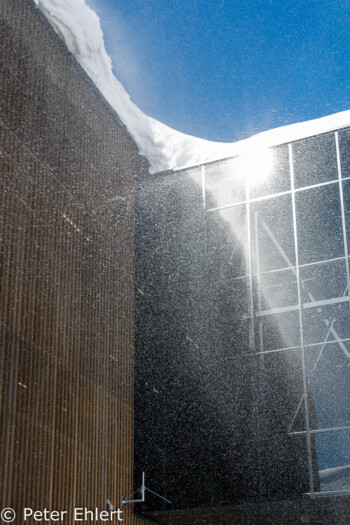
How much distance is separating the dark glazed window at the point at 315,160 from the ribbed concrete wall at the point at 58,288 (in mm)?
3259

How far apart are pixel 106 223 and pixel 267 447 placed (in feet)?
14.0

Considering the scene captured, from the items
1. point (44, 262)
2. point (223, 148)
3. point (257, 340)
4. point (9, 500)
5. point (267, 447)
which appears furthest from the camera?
point (223, 148)

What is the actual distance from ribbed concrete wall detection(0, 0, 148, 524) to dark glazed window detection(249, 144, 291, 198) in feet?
8.74

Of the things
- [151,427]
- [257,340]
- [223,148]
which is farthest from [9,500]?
[223,148]

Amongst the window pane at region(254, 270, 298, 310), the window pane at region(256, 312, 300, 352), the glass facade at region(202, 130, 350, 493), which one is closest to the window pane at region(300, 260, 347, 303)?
the glass facade at region(202, 130, 350, 493)

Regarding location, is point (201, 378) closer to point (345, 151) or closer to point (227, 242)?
point (227, 242)

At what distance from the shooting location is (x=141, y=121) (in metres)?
11.7

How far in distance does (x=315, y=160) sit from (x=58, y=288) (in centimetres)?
537

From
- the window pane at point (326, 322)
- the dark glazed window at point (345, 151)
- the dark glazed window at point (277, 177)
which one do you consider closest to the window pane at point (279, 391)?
the window pane at point (326, 322)

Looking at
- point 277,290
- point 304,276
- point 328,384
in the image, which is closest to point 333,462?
point 328,384

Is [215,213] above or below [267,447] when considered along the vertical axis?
above

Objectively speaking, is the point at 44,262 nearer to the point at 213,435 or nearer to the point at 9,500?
the point at 9,500

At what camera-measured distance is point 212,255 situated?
1134cm

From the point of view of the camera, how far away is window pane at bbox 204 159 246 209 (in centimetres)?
1161
